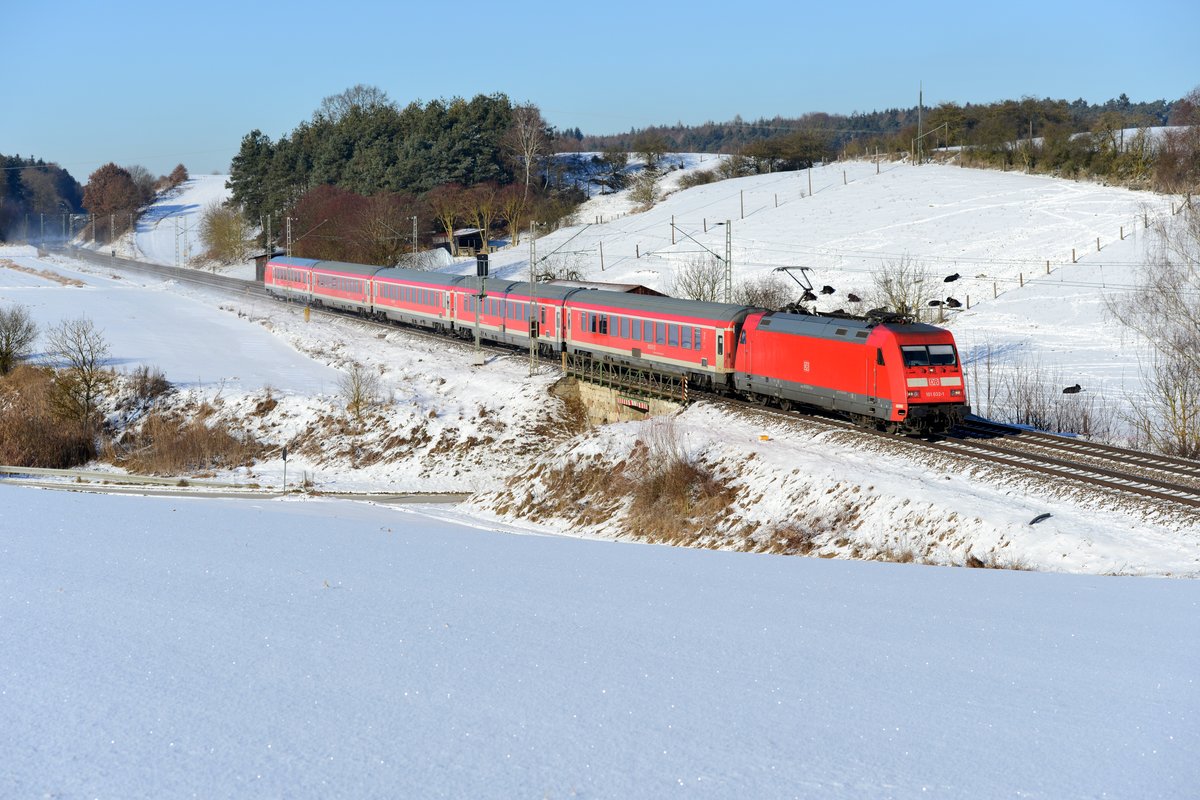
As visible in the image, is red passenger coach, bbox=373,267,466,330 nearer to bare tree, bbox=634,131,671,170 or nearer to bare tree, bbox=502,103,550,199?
bare tree, bbox=502,103,550,199

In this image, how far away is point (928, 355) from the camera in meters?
27.6

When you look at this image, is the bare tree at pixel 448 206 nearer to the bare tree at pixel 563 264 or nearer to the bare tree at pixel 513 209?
the bare tree at pixel 513 209

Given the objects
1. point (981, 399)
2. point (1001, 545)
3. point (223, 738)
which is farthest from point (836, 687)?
point (981, 399)

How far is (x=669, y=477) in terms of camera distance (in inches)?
1174

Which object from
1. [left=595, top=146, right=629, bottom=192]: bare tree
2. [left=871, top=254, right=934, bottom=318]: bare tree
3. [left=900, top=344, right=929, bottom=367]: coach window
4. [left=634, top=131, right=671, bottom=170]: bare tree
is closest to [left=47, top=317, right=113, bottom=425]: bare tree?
[left=871, top=254, right=934, bottom=318]: bare tree

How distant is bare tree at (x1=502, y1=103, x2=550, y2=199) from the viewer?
436 feet

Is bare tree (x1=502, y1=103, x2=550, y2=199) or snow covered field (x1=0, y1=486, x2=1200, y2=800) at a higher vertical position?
bare tree (x1=502, y1=103, x2=550, y2=199)

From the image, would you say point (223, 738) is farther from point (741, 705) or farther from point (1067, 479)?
point (1067, 479)

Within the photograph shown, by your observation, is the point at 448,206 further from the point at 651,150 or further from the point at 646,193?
the point at 651,150

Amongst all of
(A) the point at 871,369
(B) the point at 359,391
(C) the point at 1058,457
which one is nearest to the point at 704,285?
(B) the point at 359,391

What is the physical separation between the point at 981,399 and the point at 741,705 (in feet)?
121

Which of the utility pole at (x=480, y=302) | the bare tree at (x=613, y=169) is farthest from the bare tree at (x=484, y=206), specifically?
the utility pole at (x=480, y=302)

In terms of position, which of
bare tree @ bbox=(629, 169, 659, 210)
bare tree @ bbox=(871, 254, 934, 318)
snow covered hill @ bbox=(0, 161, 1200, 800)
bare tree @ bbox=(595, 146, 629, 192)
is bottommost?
snow covered hill @ bbox=(0, 161, 1200, 800)

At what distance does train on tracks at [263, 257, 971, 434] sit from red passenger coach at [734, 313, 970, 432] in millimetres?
33
